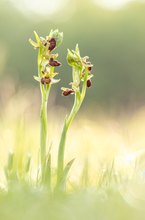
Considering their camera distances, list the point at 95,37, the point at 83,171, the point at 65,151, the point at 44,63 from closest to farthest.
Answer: the point at 83,171
the point at 44,63
the point at 65,151
the point at 95,37

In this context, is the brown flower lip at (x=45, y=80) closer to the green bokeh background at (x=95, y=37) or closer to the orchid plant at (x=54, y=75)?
the orchid plant at (x=54, y=75)

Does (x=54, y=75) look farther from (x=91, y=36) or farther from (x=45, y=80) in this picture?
(x=91, y=36)

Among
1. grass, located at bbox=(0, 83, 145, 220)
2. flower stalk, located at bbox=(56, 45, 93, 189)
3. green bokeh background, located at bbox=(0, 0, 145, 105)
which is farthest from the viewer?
green bokeh background, located at bbox=(0, 0, 145, 105)

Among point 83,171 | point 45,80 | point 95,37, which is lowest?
point 83,171

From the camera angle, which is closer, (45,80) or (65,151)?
(45,80)

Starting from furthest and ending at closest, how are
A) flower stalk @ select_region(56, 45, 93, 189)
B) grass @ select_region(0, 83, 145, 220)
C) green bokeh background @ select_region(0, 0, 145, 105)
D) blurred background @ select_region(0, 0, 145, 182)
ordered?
green bokeh background @ select_region(0, 0, 145, 105) → blurred background @ select_region(0, 0, 145, 182) → flower stalk @ select_region(56, 45, 93, 189) → grass @ select_region(0, 83, 145, 220)

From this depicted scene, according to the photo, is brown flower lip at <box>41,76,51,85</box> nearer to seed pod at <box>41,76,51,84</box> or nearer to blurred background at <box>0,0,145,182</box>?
seed pod at <box>41,76,51,84</box>

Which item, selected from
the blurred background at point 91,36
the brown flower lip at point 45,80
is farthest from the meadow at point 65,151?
the blurred background at point 91,36

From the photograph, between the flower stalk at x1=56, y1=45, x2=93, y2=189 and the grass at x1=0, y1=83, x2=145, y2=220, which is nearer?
the grass at x1=0, y1=83, x2=145, y2=220

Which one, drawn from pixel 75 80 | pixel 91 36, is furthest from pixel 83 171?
pixel 91 36

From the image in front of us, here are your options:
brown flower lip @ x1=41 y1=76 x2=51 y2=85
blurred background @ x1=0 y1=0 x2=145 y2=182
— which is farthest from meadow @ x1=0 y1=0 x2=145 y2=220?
blurred background @ x1=0 y1=0 x2=145 y2=182
